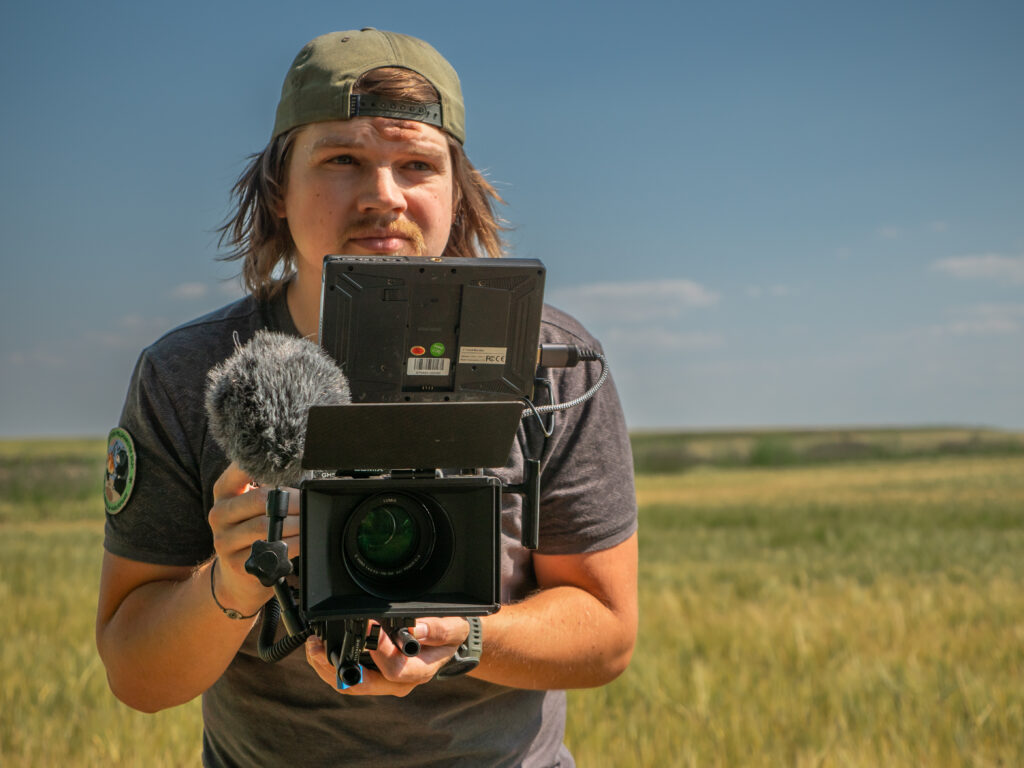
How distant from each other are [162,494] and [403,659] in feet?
3.01

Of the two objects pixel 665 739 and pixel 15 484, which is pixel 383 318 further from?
pixel 15 484

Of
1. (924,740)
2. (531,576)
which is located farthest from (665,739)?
(531,576)

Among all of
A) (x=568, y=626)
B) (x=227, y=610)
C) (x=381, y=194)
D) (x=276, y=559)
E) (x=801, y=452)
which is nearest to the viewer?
(x=276, y=559)

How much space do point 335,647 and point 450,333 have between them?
2.04 feet

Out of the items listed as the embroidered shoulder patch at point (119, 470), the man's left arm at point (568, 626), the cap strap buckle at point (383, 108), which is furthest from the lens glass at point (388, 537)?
the cap strap buckle at point (383, 108)

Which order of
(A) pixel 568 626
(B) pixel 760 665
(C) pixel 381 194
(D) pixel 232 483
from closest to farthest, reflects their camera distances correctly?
(D) pixel 232 483 → (C) pixel 381 194 → (A) pixel 568 626 → (B) pixel 760 665

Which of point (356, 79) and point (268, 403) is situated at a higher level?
point (356, 79)

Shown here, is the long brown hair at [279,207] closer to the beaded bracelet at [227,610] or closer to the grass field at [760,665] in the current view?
the beaded bracelet at [227,610]

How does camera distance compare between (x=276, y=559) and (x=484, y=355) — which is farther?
(x=484, y=355)

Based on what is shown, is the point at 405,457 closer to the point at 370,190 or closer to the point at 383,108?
the point at 370,190

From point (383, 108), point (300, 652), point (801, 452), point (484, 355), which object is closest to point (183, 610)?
point (300, 652)

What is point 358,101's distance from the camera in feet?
7.38

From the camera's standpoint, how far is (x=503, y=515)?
7.67ft

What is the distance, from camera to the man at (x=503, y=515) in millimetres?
2199
